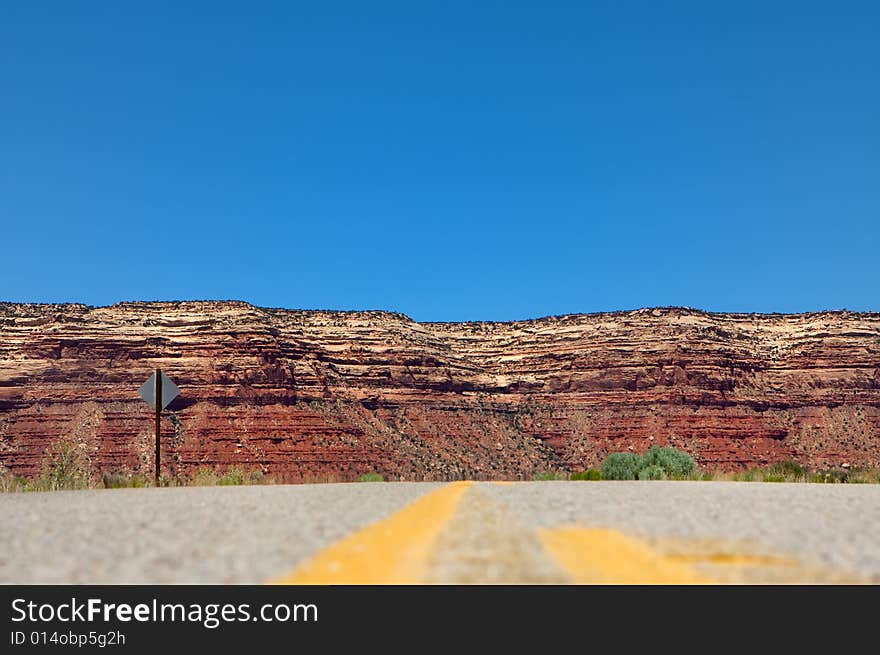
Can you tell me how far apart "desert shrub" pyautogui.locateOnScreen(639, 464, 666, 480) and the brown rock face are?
34.1 metres

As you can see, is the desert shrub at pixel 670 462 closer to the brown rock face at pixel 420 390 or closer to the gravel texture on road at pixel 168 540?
the gravel texture on road at pixel 168 540

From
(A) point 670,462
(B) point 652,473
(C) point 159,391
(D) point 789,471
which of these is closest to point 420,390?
(A) point 670,462

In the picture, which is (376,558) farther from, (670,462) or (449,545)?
(670,462)

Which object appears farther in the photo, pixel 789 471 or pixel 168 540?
pixel 789 471

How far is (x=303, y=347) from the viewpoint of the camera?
246ft

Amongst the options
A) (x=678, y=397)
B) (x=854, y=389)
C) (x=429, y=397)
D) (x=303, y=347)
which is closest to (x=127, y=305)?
(x=303, y=347)

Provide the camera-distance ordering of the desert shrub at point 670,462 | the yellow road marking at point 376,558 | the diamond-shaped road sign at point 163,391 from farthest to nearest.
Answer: the desert shrub at point 670,462
the diamond-shaped road sign at point 163,391
the yellow road marking at point 376,558

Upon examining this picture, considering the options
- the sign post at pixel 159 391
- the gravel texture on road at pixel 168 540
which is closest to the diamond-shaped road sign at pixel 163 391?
the sign post at pixel 159 391

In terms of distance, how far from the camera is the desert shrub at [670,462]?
25.9 metres

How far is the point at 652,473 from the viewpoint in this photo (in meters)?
25.0

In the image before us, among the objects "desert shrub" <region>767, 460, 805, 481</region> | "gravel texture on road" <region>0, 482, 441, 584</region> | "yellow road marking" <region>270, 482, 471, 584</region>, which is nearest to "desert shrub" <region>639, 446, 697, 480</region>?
"desert shrub" <region>767, 460, 805, 481</region>

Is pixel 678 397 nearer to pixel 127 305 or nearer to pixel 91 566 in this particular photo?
pixel 127 305

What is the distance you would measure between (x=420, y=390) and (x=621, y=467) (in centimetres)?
4927
